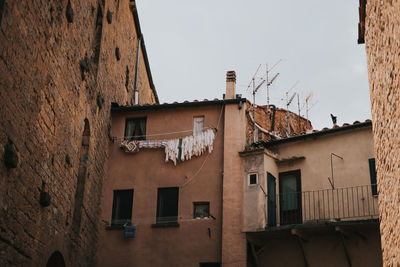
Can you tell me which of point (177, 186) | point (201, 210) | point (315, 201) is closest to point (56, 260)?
point (177, 186)

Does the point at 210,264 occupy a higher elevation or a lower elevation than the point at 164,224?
lower

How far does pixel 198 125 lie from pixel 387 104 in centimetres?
1062

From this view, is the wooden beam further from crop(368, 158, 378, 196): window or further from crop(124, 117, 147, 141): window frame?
crop(124, 117, 147, 141): window frame

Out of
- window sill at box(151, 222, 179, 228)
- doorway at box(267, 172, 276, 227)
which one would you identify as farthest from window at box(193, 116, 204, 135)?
window sill at box(151, 222, 179, 228)

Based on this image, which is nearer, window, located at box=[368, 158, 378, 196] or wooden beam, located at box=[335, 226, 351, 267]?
wooden beam, located at box=[335, 226, 351, 267]

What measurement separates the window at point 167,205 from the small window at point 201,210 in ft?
2.04

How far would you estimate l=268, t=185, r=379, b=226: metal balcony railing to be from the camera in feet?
54.5

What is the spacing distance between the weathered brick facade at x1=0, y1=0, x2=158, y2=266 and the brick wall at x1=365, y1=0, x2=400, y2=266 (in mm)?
6619

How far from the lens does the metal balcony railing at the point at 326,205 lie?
1661 centimetres

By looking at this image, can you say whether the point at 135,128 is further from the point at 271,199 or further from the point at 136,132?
the point at 271,199

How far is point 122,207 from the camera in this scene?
1855 centimetres

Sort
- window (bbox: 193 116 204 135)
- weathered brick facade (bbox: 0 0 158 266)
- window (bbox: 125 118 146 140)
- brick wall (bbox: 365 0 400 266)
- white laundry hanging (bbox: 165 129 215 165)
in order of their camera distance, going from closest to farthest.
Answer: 1. brick wall (bbox: 365 0 400 266)
2. weathered brick facade (bbox: 0 0 158 266)
3. white laundry hanging (bbox: 165 129 215 165)
4. window (bbox: 193 116 204 135)
5. window (bbox: 125 118 146 140)

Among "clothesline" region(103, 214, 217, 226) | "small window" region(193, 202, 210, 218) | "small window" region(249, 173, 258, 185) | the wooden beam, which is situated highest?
"small window" region(249, 173, 258, 185)

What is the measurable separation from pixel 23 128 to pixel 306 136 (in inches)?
392
